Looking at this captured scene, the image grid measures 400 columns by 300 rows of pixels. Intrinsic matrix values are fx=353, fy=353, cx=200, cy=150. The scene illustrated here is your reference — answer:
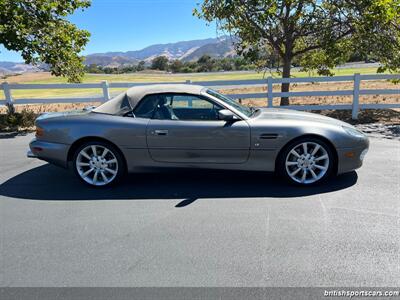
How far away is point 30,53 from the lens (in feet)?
34.8

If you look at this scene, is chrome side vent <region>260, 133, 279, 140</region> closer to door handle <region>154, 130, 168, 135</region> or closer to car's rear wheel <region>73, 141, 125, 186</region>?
door handle <region>154, 130, 168, 135</region>

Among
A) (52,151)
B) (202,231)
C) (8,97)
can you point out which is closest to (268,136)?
(202,231)

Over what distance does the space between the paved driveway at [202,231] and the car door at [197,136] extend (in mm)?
417

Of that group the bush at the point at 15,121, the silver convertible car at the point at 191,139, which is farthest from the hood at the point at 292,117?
the bush at the point at 15,121

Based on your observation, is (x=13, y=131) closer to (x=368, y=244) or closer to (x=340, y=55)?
(x=368, y=244)

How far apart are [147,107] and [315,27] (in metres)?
8.88

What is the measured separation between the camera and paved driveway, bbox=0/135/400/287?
2949 mm

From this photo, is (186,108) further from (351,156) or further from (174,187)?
(351,156)

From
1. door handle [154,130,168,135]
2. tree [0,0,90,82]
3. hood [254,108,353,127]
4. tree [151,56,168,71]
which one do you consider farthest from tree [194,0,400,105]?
tree [151,56,168,71]

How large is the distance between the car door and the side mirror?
0.05 meters

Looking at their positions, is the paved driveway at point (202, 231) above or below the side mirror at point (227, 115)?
below

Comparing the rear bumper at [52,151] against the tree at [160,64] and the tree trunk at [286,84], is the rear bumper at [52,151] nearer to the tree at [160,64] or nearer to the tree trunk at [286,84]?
the tree trunk at [286,84]

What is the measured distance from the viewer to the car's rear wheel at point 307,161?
4680 millimetres

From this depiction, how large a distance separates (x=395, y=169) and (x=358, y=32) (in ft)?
23.0
